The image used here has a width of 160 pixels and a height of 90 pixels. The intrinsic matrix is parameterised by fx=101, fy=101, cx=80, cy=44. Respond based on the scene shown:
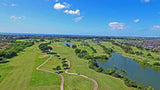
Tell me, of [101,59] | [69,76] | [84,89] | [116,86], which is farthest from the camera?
[101,59]

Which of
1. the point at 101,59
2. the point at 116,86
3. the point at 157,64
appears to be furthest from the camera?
the point at 101,59

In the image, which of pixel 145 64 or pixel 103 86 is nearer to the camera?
pixel 103 86

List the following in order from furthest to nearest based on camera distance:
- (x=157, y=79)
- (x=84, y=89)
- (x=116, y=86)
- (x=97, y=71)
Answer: (x=97, y=71) → (x=157, y=79) → (x=116, y=86) → (x=84, y=89)

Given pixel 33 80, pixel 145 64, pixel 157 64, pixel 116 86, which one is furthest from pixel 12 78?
pixel 157 64

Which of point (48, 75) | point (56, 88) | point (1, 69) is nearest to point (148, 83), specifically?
point (56, 88)

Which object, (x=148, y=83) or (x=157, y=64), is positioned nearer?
(x=148, y=83)

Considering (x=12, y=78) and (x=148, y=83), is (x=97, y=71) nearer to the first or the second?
(x=148, y=83)

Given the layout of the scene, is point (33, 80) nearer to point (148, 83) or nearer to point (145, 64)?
point (148, 83)

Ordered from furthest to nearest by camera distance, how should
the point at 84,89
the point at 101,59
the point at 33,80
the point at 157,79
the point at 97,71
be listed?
1. the point at 101,59
2. the point at 97,71
3. the point at 157,79
4. the point at 33,80
5. the point at 84,89
